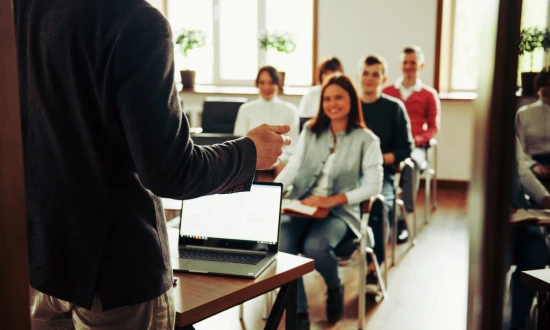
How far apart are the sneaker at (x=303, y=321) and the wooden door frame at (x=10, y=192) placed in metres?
2.58

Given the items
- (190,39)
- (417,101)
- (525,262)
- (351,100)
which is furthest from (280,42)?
(525,262)

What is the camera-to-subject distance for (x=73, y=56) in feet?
3.31

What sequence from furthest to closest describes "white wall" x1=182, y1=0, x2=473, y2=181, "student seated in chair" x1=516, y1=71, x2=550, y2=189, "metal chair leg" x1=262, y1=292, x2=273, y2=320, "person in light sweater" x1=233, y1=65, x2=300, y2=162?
1. "white wall" x1=182, y1=0, x2=473, y2=181
2. "person in light sweater" x1=233, y1=65, x2=300, y2=162
3. "metal chair leg" x1=262, y1=292, x2=273, y2=320
4. "student seated in chair" x1=516, y1=71, x2=550, y2=189

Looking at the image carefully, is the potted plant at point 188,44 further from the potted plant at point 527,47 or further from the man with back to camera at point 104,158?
the man with back to camera at point 104,158

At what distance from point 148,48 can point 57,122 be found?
213 millimetres

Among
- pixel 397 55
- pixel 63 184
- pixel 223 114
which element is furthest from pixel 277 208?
pixel 397 55

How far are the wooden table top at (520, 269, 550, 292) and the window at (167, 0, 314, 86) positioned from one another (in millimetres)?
5576

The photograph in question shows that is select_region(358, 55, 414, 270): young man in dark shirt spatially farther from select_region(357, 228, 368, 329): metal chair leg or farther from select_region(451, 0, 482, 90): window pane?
select_region(451, 0, 482, 90): window pane

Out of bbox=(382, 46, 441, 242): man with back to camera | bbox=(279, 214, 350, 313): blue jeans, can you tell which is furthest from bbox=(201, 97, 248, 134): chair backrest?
bbox=(279, 214, 350, 313): blue jeans

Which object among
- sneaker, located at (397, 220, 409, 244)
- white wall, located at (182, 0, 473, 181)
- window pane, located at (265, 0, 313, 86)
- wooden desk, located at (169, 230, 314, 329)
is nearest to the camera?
wooden desk, located at (169, 230, 314, 329)

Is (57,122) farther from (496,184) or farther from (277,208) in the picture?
(277,208)

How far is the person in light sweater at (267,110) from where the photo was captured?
502 cm

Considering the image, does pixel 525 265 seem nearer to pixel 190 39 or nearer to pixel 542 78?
pixel 542 78

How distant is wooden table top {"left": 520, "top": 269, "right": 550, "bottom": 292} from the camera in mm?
1770
